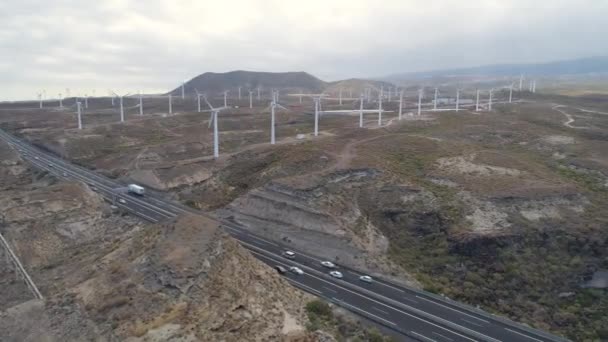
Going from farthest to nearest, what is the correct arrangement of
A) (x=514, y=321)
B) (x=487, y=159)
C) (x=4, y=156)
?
(x=4, y=156) → (x=487, y=159) → (x=514, y=321)

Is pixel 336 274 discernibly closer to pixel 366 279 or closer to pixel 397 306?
pixel 366 279

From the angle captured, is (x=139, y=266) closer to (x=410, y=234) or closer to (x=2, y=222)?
(x=2, y=222)

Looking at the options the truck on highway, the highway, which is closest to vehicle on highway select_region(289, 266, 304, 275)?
the highway

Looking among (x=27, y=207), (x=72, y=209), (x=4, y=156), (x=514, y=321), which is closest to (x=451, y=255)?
(x=514, y=321)

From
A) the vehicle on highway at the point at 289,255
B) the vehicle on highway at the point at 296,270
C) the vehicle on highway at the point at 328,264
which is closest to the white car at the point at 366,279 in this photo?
the vehicle on highway at the point at 328,264

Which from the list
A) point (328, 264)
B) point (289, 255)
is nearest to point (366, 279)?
point (328, 264)

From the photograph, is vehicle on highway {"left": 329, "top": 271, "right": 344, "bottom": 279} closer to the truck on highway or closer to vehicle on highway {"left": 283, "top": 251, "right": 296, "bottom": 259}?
vehicle on highway {"left": 283, "top": 251, "right": 296, "bottom": 259}

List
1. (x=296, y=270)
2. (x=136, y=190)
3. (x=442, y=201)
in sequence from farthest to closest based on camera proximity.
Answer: (x=136, y=190) < (x=442, y=201) < (x=296, y=270)

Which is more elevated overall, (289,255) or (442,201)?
(442,201)
